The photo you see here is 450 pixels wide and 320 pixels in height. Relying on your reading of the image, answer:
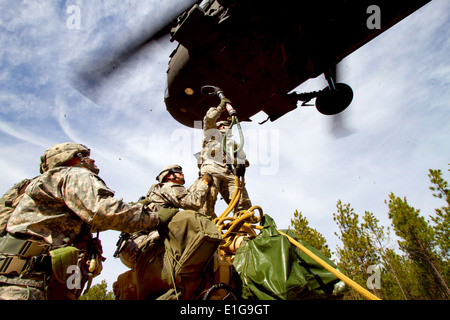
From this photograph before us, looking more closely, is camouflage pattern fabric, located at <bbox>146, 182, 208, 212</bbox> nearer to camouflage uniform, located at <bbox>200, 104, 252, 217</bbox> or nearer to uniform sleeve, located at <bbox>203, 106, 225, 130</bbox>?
camouflage uniform, located at <bbox>200, 104, 252, 217</bbox>

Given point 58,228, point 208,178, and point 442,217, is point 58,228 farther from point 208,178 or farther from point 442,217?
point 442,217

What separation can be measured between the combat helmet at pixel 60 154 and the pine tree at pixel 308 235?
58.9ft

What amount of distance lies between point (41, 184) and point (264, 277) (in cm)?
207

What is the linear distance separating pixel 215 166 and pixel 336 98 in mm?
2858

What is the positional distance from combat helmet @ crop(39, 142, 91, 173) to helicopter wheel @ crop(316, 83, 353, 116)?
435cm

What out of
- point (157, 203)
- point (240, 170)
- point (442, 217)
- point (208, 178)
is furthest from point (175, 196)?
point (442, 217)

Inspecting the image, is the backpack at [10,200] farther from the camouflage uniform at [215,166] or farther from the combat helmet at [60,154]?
the camouflage uniform at [215,166]

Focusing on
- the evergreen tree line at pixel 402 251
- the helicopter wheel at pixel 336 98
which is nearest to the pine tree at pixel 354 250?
the evergreen tree line at pixel 402 251

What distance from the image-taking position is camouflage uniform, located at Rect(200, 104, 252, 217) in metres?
4.26

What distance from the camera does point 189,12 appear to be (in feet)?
12.9

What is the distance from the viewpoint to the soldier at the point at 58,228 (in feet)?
5.13

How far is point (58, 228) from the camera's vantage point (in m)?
1.92

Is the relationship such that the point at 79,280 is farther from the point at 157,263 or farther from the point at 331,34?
the point at 331,34
